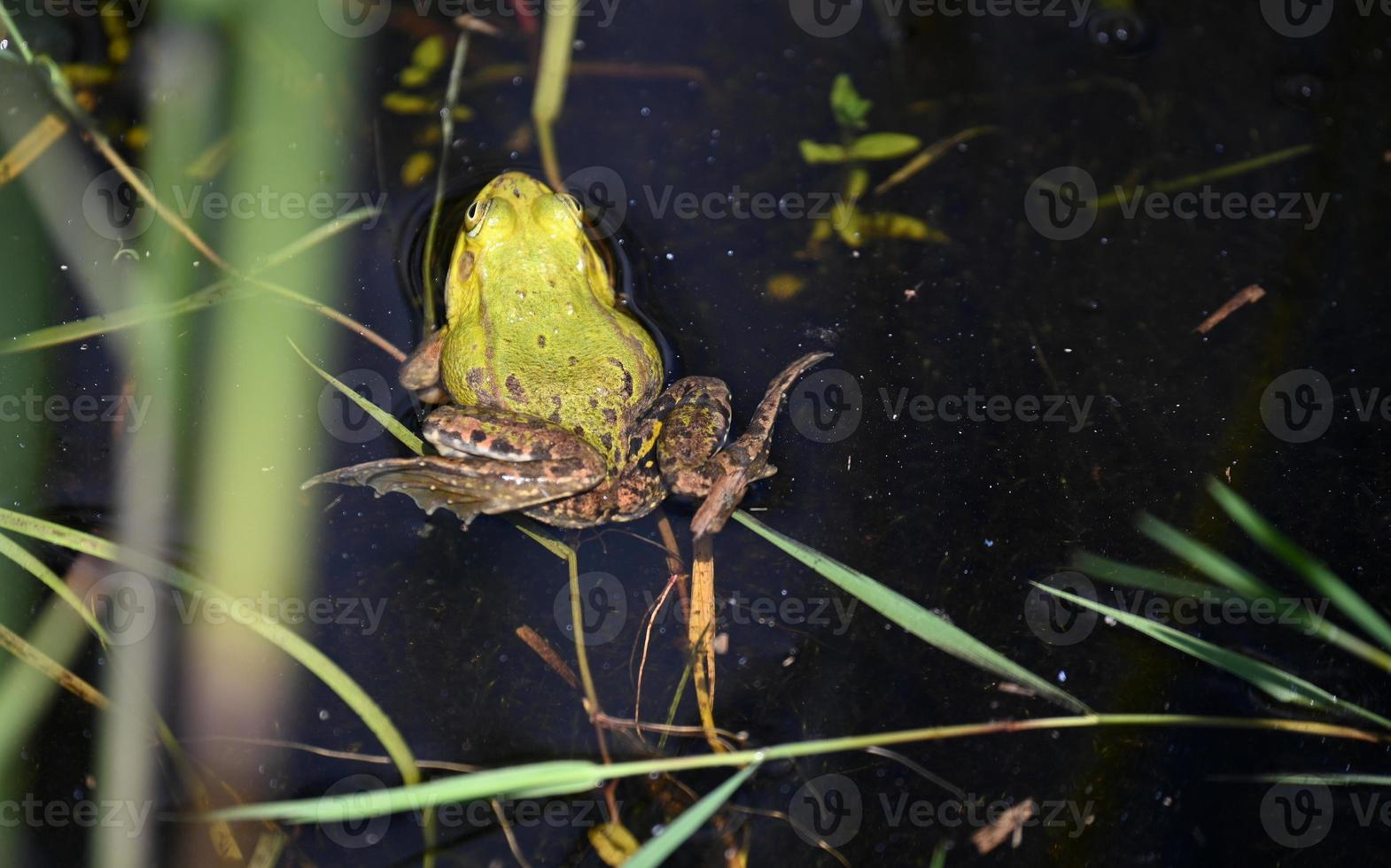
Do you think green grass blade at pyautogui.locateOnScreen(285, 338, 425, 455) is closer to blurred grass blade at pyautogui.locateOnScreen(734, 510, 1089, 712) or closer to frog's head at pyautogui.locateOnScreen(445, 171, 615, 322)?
frog's head at pyautogui.locateOnScreen(445, 171, 615, 322)

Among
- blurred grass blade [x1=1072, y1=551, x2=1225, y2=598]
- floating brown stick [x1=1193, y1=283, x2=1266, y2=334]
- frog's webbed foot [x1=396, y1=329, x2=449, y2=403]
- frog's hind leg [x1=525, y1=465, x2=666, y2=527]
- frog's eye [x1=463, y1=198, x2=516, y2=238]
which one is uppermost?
frog's eye [x1=463, y1=198, x2=516, y2=238]

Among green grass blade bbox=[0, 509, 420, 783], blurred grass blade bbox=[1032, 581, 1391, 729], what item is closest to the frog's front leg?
green grass blade bbox=[0, 509, 420, 783]

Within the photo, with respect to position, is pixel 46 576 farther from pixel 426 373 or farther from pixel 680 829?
pixel 680 829

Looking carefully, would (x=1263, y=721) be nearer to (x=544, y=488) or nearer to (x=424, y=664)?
(x=544, y=488)

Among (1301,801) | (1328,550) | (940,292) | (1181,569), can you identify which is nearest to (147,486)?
(940,292)

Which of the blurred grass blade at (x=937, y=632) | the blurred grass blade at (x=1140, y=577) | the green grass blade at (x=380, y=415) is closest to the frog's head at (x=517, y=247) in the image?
the green grass blade at (x=380, y=415)

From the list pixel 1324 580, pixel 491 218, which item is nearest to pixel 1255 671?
pixel 1324 580

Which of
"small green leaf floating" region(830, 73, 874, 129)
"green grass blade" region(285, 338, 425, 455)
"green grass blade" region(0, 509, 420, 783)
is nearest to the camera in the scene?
"green grass blade" region(0, 509, 420, 783)
